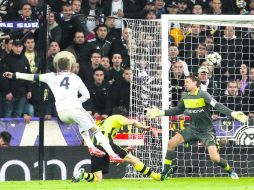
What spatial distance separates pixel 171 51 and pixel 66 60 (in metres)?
4.04

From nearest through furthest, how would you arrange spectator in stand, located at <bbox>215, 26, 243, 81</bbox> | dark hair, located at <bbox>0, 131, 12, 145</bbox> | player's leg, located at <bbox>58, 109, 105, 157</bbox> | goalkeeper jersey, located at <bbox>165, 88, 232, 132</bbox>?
1. player's leg, located at <bbox>58, 109, 105, 157</bbox>
2. goalkeeper jersey, located at <bbox>165, 88, 232, 132</bbox>
3. dark hair, located at <bbox>0, 131, 12, 145</bbox>
4. spectator in stand, located at <bbox>215, 26, 243, 81</bbox>

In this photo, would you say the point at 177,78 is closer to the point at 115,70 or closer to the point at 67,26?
the point at 115,70

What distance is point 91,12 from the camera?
21.8 meters

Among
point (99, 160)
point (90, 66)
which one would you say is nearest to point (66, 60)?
point (99, 160)

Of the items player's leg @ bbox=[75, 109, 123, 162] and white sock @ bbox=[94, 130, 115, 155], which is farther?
white sock @ bbox=[94, 130, 115, 155]

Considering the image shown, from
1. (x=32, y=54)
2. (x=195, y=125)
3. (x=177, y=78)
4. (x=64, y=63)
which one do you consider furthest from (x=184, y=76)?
(x=64, y=63)

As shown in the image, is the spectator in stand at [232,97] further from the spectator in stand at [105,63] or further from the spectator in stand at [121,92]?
the spectator in stand at [105,63]

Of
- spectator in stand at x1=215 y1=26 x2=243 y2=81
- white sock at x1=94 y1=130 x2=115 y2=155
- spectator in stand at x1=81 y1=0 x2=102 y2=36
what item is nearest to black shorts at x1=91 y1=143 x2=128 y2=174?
white sock at x1=94 y1=130 x2=115 y2=155

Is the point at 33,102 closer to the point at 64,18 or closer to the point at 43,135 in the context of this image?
the point at 43,135

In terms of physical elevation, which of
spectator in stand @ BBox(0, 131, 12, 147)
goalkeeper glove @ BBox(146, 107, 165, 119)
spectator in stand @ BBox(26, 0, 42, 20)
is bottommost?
spectator in stand @ BBox(0, 131, 12, 147)

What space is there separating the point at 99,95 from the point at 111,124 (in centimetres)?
260

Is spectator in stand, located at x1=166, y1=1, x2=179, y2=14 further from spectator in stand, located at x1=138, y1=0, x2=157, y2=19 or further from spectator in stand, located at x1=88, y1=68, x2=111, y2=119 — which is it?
spectator in stand, located at x1=88, y1=68, x2=111, y2=119

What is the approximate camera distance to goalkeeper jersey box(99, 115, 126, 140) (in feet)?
57.0

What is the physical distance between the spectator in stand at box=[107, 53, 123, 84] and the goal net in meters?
0.43
